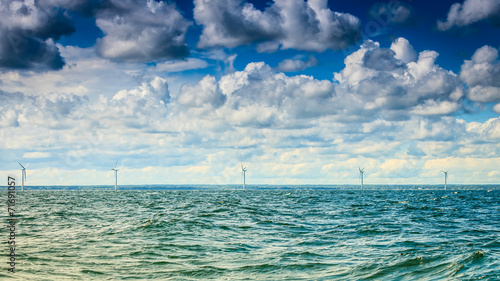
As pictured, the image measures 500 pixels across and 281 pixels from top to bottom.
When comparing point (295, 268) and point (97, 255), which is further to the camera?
point (97, 255)

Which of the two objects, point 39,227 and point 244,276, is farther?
point 39,227

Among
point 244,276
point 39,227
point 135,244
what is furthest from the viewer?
point 39,227

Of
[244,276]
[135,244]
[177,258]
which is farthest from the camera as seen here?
[135,244]

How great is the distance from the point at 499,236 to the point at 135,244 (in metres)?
27.4

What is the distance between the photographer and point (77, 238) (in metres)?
31.0

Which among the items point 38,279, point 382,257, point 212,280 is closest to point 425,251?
point 382,257

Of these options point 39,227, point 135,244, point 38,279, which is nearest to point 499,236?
point 135,244

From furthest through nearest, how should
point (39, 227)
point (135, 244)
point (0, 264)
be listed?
1. point (39, 227)
2. point (135, 244)
3. point (0, 264)

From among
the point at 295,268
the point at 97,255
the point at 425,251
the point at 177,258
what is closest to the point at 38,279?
the point at 97,255

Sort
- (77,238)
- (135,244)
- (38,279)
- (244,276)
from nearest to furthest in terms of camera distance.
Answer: (38,279) < (244,276) < (135,244) < (77,238)

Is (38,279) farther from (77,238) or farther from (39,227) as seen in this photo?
(39,227)

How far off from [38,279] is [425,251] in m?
21.3

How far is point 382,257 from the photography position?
2416cm

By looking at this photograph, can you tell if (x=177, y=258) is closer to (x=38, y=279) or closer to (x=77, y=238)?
(x=38, y=279)
